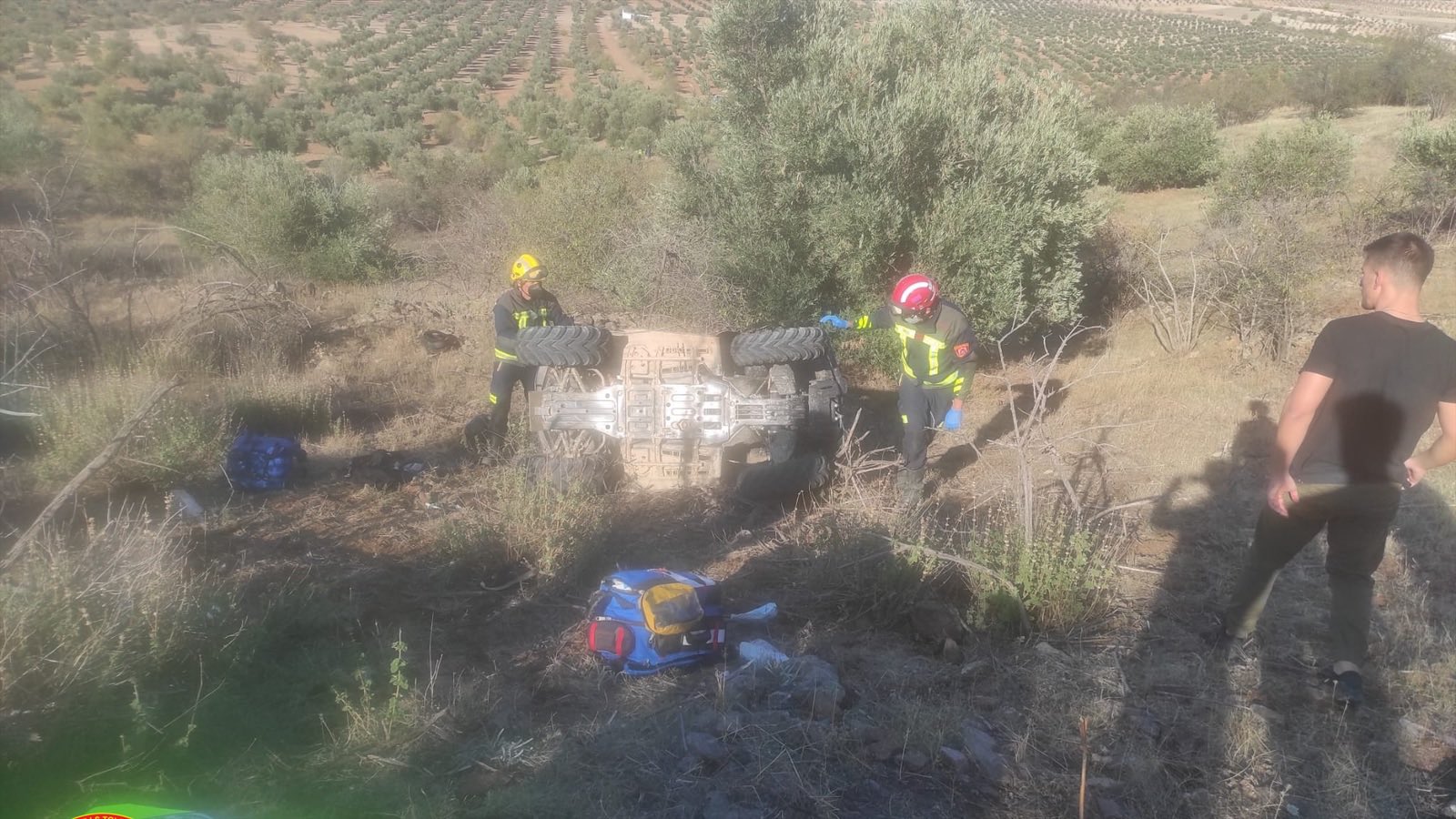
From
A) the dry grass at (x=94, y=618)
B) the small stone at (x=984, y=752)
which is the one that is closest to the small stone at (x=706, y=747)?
the small stone at (x=984, y=752)

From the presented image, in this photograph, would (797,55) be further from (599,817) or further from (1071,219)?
(599,817)

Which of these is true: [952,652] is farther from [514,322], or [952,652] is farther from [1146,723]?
[514,322]

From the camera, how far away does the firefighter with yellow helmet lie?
6.75 m

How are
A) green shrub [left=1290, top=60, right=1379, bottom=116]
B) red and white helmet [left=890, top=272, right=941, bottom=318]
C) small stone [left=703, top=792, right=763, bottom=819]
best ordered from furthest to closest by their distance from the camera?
green shrub [left=1290, top=60, right=1379, bottom=116] < red and white helmet [left=890, top=272, right=941, bottom=318] < small stone [left=703, top=792, right=763, bottom=819]

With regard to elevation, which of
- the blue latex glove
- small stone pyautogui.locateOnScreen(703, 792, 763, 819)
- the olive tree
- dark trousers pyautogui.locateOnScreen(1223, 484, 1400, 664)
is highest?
the olive tree

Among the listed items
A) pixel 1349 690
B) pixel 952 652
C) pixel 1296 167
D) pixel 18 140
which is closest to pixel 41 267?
pixel 952 652

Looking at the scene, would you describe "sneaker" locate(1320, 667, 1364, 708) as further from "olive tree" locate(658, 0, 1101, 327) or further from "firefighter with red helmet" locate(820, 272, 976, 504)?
"olive tree" locate(658, 0, 1101, 327)

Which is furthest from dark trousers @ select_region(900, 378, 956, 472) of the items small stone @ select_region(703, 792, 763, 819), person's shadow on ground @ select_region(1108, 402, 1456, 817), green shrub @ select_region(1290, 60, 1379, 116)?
green shrub @ select_region(1290, 60, 1379, 116)

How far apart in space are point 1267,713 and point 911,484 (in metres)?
2.86

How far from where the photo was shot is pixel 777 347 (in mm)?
5977

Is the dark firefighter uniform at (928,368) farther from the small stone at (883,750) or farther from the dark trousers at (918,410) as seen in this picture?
the small stone at (883,750)

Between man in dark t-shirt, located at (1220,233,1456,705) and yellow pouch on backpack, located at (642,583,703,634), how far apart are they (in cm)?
238

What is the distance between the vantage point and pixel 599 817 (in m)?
2.62

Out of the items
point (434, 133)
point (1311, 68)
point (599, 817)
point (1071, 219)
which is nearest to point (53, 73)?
point (434, 133)
